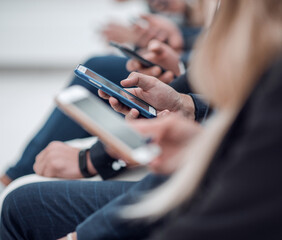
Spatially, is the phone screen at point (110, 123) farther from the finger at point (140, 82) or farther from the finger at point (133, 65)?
the finger at point (133, 65)

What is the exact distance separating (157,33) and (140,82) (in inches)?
27.9

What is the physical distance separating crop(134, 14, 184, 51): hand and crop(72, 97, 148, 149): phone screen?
0.90 meters

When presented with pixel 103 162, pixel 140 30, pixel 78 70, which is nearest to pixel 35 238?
pixel 103 162

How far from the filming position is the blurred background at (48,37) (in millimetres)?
2617

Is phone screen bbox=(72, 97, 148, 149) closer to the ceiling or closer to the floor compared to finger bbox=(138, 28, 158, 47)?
closer to the ceiling

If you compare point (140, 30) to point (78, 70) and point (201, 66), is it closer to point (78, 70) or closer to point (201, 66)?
point (78, 70)

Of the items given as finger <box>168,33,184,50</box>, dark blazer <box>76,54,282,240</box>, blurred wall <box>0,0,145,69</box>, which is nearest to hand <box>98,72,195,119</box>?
dark blazer <box>76,54,282,240</box>

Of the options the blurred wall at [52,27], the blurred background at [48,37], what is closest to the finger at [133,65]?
the blurred background at [48,37]

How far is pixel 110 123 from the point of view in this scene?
418 mm

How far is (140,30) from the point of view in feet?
4.47

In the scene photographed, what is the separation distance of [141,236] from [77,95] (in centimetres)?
20

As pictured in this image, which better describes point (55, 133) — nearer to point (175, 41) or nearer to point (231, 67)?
point (231, 67)

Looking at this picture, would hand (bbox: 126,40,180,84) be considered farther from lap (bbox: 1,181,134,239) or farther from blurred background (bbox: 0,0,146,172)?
blurred background (bbox: 0,0,146,172)

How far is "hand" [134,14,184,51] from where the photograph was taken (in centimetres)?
133
